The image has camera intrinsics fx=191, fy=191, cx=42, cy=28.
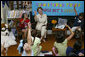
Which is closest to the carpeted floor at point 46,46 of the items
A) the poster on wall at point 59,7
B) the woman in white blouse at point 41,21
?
the woman in white blouse at point 41,21

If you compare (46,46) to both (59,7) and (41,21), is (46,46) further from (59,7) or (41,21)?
(59,7)

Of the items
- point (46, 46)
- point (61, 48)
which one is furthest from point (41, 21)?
point (61, 48)

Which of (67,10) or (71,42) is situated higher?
(67,10)

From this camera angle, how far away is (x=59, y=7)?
7.48 meters

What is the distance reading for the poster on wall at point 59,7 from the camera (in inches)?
293

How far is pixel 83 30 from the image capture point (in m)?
6.74

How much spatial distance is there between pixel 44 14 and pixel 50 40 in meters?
1.01

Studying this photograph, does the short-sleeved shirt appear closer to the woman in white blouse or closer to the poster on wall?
the woman in white blouse

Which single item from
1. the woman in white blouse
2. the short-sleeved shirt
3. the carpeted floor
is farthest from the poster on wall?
the short-sleeved shirt

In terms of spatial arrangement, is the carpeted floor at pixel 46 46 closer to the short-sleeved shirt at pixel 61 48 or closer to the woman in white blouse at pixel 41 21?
the woman in white blouse at pixel 41 21

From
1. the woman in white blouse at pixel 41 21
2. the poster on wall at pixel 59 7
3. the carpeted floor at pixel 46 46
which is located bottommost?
the carpeted floor at pixel 46 46

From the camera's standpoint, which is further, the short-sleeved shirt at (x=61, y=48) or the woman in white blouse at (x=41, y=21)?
the woman in white blouse at (x=41, y=21)

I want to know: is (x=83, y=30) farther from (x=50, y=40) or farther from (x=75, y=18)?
(x=50, y=40)

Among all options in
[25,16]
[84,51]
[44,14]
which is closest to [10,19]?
[25,16]
